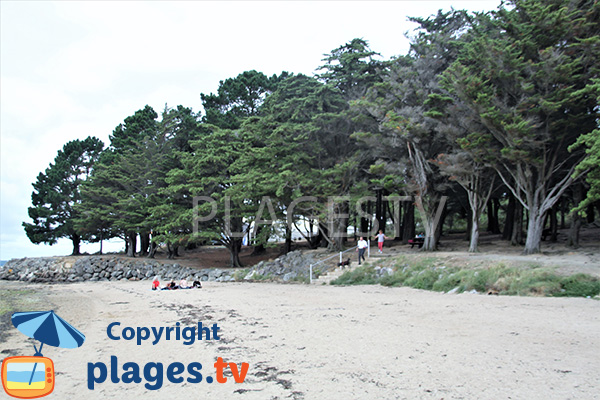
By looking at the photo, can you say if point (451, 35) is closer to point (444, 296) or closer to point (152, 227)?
point (444, 296)

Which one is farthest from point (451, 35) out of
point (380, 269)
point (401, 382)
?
point (401, 382)

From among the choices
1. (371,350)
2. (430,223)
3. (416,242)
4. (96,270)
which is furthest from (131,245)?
(371,350)

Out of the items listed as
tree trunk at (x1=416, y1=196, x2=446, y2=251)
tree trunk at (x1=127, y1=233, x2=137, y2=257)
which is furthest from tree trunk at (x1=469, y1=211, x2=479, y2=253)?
tree trunk at (x1=127, y1=233, x2=137, y2=257)

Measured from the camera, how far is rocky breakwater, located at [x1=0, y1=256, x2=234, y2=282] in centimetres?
3094

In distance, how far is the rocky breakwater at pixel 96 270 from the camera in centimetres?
3094

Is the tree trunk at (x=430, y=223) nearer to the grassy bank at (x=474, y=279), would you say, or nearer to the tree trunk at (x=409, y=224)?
the grassy bank at (x=474, y=279)

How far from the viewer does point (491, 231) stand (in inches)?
1427

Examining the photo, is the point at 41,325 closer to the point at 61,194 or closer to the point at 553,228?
the point at 553,228

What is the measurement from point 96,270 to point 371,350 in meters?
32.1

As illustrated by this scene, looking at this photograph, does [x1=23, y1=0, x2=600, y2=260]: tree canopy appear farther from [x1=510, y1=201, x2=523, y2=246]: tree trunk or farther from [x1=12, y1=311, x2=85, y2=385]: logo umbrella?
[x1=12, y1=311, x2=85, y2=385]: logo umbrella

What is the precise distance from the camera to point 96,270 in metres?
33.3

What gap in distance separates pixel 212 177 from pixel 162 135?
10.0 meters

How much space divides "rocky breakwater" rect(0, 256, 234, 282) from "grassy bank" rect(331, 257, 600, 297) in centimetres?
1291

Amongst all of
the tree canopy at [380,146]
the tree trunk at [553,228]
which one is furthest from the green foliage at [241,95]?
the tree trunk at [553,228]
